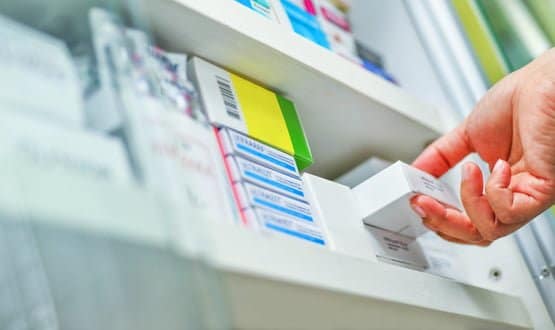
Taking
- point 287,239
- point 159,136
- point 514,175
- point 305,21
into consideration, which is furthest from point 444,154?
point 159,136

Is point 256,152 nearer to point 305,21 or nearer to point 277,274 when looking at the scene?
point 277,274

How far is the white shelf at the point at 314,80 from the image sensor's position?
2.44ft

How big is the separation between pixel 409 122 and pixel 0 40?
655 millimetres

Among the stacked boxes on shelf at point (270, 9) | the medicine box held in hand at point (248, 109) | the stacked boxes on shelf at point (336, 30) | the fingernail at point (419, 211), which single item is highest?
the stacked boxes on shelf at point (336, 30)

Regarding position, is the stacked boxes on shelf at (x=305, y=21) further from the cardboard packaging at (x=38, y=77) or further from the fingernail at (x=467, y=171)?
the cardboard packaging at (x=38, y=77)

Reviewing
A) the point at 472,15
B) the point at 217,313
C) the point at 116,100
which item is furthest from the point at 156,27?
the point at 472,15

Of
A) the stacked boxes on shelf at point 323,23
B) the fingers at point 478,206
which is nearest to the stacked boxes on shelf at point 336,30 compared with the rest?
the stacked boxes on shelf at point 323,23

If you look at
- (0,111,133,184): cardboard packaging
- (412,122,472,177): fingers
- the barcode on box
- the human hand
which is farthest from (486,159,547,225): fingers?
(0,111,133,184): cardboard packaging

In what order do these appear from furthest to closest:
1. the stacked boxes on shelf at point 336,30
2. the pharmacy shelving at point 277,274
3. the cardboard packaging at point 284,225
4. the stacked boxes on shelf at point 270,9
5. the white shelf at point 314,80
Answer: the stacked boxes on shelf at point 336,30
the stacked boxes on shelf at point 270,9
the white shelf at point 314,80
the cardboard packaging at point 284,225
the pharmacy shelving at point 277,274

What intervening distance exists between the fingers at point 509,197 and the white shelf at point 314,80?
0.23 meters

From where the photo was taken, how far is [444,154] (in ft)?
3.07

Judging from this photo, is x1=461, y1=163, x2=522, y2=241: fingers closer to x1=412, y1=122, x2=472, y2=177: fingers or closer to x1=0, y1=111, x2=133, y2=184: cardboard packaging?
x1=412, y1=122, x2=472, y2=177: fingers

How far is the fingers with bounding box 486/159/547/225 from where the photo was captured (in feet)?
2.47

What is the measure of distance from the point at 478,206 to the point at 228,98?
0.30 m
